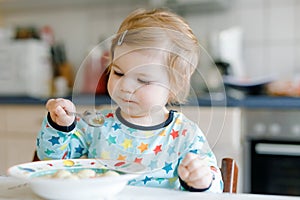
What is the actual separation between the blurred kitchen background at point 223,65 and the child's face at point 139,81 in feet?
2.29

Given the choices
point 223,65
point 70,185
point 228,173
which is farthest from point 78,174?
point 223,65

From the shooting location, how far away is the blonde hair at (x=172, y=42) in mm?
595

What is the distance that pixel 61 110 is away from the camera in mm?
679

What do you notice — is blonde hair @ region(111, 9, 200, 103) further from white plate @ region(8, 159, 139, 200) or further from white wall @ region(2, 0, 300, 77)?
white wall @ region(2, 0, 300, 77)

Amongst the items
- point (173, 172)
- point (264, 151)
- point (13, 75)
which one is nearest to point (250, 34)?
point (264, 151)

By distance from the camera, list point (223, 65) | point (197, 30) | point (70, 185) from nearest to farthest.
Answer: point (70, 185) → point (223, 65) → point (197, 30)

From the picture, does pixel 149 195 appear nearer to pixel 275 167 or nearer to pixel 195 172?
pixel 195 172

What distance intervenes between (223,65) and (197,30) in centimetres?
38

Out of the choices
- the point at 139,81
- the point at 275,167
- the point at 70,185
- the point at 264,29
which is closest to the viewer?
the point at 70,185

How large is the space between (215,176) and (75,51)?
207cm

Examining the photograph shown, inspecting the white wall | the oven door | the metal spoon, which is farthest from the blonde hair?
the white wall

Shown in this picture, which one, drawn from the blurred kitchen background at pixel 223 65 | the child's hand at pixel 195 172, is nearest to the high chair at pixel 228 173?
the child's hand at pixel 195 172

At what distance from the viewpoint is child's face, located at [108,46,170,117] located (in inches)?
24.1

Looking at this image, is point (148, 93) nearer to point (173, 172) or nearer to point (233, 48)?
point (173, 172)
